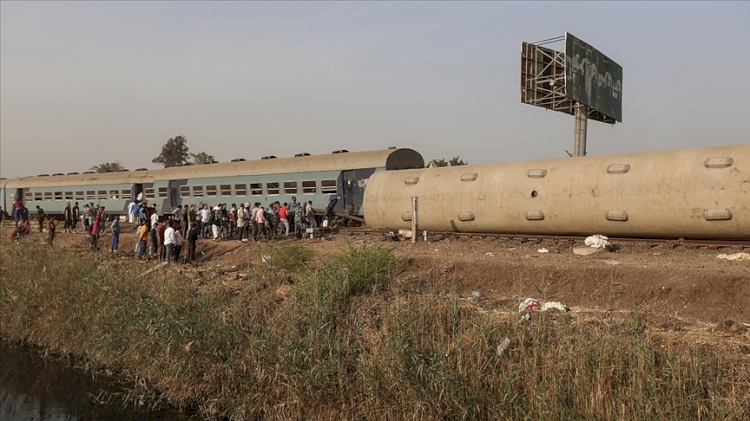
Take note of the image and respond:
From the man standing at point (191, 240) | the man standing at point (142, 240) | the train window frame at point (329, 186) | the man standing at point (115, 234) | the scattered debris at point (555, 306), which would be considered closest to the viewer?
the scattered debris at point (555, 306)

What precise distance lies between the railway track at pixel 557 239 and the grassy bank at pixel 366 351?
4782 millimetres

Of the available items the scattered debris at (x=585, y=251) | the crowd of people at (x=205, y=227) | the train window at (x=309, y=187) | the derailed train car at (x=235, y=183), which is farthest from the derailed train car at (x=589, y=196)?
the train window at (x=309, y=187)

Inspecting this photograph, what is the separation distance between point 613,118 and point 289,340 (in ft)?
74.4

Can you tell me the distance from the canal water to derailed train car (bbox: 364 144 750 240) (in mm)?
9908

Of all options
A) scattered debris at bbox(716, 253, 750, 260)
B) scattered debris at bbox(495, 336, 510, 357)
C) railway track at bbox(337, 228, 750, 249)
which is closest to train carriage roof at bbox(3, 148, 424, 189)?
railway track at bbox(337, 228, 750, 249)

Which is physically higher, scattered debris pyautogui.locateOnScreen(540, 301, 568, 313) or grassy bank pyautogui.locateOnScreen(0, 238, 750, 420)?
scattered debris pyautogui.locateOnScreen(540, 301, 568, 313)

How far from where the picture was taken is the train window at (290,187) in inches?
970

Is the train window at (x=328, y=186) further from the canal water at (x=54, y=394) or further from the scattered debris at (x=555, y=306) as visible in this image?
the scattered debris at (x=555, y=306)

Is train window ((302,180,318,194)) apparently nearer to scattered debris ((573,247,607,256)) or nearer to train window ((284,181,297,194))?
train window ((284,181,297,194))

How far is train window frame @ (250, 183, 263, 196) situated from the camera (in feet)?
84.8

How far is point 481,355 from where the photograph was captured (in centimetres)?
767

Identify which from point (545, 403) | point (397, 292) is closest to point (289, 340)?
point (397, 292)

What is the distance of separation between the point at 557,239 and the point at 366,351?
8.50 m

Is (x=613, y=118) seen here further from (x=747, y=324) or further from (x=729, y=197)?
(x=747, y=324)
